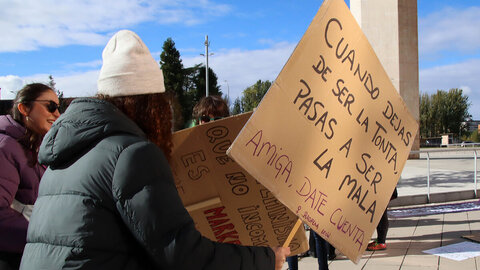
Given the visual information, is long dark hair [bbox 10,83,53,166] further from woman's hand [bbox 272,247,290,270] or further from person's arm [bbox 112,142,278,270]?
woman's hand [bbox 272,247,290,270]

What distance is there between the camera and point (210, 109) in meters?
2.96

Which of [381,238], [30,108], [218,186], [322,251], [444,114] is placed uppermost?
[444,114]

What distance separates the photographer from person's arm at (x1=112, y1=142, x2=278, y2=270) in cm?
115

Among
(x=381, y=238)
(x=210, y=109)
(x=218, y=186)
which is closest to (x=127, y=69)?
(x=218, y=186)

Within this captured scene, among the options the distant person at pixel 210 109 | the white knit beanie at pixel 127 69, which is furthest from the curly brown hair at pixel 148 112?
the distant person at pixel 210 109

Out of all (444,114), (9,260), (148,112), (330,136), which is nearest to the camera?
(148,112)

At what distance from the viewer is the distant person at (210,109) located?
296 cm

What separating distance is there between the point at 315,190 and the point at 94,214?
0.91 metres

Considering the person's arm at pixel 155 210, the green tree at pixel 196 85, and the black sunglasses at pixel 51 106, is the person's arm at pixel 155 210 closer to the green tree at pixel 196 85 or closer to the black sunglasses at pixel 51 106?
the black sunglasses at pixel 51 106

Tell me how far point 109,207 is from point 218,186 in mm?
974

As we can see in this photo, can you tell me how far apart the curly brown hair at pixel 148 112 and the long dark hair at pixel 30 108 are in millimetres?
1048

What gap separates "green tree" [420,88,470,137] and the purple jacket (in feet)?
195

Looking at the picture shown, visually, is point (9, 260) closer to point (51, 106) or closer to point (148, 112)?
point (51, 106)

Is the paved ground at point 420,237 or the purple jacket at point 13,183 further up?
the purple jacket at point 13,183
